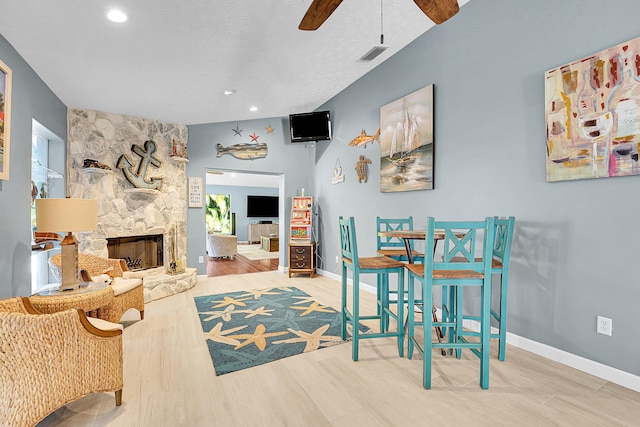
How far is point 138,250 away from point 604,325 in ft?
17.4

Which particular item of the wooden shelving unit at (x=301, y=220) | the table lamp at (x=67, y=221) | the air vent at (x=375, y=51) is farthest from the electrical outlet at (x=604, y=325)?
the wooden shelving unit at (x=301, y=220)

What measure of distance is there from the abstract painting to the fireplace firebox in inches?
196

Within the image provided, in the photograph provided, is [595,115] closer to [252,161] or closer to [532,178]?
[532,178]

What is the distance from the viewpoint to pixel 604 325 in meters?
2.06

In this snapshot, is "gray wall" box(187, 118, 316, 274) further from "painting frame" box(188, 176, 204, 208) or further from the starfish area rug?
the starfish area rug

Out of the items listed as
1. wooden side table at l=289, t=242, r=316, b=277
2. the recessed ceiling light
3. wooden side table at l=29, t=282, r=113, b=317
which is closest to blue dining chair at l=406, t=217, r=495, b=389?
wooden side table at l=29, t=282, r=113, b=317

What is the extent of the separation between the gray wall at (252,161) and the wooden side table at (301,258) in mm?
560

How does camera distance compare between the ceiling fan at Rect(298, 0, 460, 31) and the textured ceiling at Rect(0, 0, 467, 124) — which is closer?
the ceiling fan at Rect(298, 0, 460, 31)

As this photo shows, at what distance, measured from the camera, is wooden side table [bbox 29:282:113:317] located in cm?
199

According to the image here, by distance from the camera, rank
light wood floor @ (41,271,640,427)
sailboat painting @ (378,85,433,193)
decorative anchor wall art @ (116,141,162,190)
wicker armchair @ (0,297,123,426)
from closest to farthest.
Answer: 1. wicker armchair @ (0,297,123,426)
2. light wood floor @ (41,271,640,427)
3. sailboat painting @ (378,85,433,193)
4. decorative anchor wall art @ (116,141,162,190)

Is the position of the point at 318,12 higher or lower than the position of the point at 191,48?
lower

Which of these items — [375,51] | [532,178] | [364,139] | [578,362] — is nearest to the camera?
[578,362]

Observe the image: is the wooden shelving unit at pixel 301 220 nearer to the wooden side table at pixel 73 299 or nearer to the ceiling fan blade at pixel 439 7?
the wooden side table at pixel 73 299

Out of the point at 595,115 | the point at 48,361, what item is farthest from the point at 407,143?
the point at 48,361
